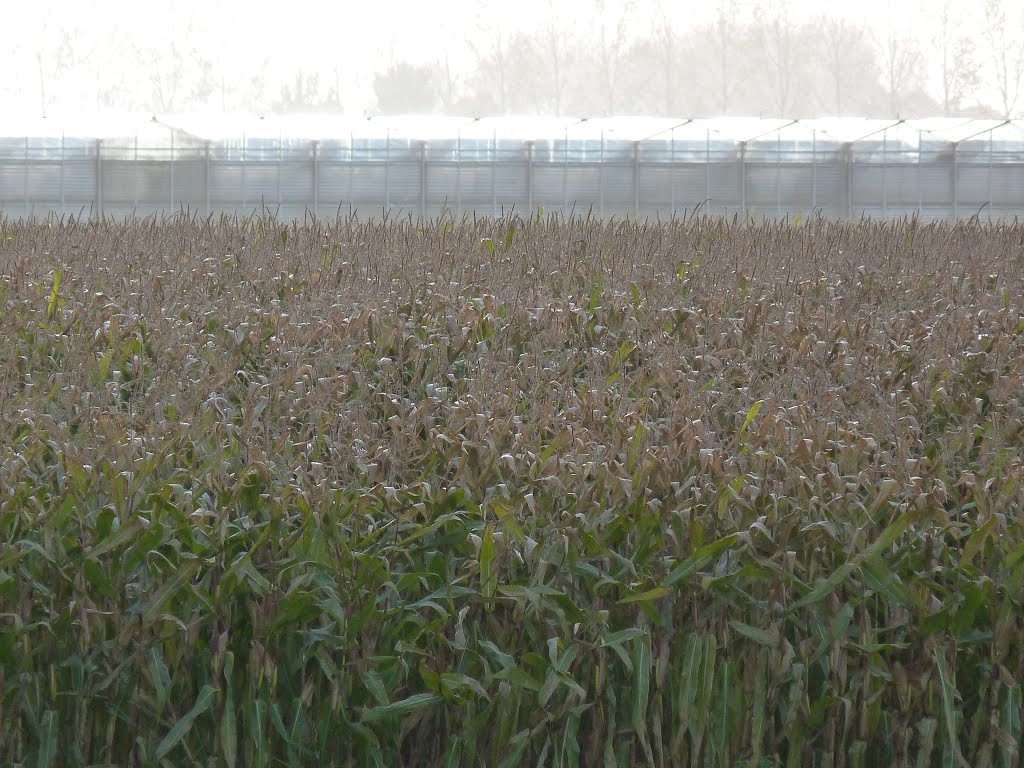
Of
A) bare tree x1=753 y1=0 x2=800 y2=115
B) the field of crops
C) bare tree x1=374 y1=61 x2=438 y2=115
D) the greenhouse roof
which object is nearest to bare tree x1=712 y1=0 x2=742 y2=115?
bare tree x1=753 y1=0 x2=800 y2=115

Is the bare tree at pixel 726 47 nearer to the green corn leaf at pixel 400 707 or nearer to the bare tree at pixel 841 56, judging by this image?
the bare tree at pixel 841 56

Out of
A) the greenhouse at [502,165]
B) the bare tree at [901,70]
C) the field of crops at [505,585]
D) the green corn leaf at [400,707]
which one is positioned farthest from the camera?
the bare tree at [901,70]

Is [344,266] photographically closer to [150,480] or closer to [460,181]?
[150,480]

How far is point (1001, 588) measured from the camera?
150 inches

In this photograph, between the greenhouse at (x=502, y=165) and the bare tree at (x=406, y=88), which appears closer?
the greenhouse at (x=502, y=165)

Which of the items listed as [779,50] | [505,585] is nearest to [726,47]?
[779,50]

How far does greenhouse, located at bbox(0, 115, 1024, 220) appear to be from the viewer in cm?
A: 3250

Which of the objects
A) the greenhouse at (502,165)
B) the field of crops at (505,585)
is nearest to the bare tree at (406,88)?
the greenhouse at (502,165)

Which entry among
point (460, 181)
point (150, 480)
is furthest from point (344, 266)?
point (460, 181)

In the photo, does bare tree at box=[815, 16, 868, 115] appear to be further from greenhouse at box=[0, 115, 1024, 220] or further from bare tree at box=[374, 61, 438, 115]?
greenhouse at box=[0, 115, 1024, 220]

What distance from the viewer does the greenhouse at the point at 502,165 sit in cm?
3250

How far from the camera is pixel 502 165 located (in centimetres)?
3253

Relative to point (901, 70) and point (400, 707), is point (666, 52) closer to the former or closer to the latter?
point (901, 70)

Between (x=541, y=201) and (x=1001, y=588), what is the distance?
97.2 feet
